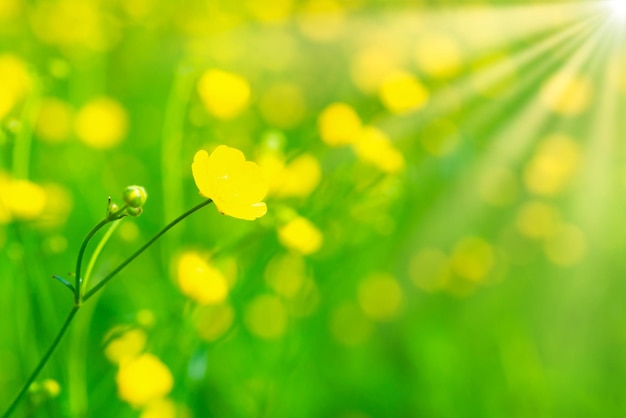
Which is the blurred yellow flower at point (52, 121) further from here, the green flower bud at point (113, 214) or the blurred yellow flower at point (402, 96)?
the green flower bud at point (113, 214)

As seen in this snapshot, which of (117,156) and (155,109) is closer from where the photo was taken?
(117,156)

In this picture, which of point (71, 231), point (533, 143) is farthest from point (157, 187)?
point (533, 143)

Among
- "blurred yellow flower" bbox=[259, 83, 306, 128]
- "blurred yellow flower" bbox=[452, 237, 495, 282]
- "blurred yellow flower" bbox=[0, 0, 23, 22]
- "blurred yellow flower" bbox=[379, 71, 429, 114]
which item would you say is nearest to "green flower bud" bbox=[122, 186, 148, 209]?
"blurred yellow flower" bbox=[379, 71, 429, 114]

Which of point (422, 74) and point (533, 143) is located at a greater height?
point (422, 74)

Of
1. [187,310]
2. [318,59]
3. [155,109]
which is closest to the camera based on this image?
[187,310]

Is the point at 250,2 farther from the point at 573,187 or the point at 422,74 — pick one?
the point at 573,187

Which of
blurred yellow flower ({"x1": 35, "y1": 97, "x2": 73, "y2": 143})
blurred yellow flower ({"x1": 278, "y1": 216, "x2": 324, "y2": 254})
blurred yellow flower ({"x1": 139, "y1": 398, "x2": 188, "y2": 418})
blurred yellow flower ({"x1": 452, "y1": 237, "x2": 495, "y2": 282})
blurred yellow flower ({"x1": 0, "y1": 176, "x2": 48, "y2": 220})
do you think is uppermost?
blurred yellow flower ({"x1": 35, "y1": 97, "x2": 73, "y2": 143})

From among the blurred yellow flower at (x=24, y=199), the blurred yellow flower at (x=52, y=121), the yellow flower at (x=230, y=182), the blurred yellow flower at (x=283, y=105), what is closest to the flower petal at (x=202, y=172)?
the yellow flower at (x=230, y=182)

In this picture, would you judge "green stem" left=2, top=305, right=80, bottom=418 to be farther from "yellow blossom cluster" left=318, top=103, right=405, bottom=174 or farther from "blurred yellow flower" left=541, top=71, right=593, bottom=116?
"blurred yellow flower" left=541, top=71, right=593, bottom=116
